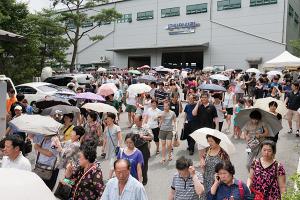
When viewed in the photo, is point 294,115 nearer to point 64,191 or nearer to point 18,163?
point 64,191

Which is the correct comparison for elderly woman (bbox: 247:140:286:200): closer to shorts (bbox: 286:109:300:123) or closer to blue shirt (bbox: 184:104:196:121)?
blue shirt (bbox: 184:104:196:121)

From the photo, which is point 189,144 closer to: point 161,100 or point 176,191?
point 161,100

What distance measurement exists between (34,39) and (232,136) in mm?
15258

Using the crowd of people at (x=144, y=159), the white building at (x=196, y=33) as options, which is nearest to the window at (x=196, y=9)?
the white building at (x=196, y=33)

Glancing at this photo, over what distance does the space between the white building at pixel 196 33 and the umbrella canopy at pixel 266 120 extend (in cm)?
3183

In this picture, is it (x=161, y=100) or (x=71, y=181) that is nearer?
(x=71, y=181)

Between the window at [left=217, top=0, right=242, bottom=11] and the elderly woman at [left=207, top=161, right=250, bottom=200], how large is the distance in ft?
122

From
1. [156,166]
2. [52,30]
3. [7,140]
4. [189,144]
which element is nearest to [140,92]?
[189,144]

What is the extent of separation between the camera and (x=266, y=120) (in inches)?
289

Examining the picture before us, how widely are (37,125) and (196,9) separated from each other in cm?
3887

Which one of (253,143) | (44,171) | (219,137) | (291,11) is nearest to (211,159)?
(219,137)

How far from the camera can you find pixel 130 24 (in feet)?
167

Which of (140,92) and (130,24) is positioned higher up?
(130,24)

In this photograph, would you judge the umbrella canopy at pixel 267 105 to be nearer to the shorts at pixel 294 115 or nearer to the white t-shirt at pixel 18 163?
the shorts at pixel 294 115
